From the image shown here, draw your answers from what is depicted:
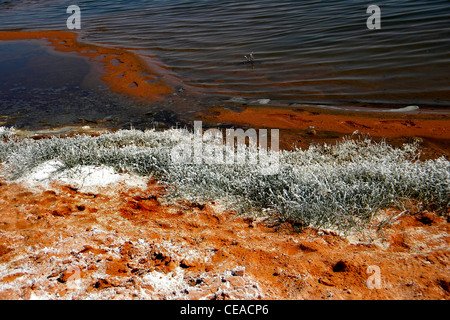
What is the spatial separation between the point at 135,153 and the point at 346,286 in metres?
2.79

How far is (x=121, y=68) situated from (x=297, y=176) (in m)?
6.98

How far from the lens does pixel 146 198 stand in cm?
366

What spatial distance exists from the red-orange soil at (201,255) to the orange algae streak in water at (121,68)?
4.50 metres

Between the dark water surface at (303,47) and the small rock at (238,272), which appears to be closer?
the small rock at (238,272)

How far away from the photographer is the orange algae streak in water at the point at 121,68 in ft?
25.4

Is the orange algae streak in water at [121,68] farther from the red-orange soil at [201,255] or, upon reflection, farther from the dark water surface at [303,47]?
the red-orange soil at [201,255]

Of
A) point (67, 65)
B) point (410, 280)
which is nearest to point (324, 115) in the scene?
point (410, 280)

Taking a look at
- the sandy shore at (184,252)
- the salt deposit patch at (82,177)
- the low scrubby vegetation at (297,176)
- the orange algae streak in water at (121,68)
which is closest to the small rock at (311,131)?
the low scrubby vegetation at (297,176)

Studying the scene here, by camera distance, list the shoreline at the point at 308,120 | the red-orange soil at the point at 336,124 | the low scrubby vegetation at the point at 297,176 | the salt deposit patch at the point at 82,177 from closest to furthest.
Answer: the low scrubby vegetation at the point at 297,176 < the salt deposit patch at the point at 82,177 < the red-orange soil at the point at 336,124 < the shoreline at the point at 308,120

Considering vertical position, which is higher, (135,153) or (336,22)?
(336,22)

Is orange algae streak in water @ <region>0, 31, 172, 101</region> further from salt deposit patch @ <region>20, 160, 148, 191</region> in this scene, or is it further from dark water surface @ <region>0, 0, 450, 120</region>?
salt deposit patch @ <region>20, 160, 148, 191</region>

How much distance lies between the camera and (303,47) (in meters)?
8.66

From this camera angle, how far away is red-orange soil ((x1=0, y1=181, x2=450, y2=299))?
231cm

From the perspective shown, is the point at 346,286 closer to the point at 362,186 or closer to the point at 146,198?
the point at 362,186
